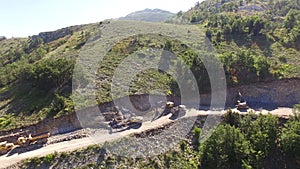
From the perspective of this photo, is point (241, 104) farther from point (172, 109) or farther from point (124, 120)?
point (124, 120)

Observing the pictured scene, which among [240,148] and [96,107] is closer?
[240,148]

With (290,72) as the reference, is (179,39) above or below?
above

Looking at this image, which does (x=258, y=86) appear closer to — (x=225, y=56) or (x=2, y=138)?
(x=225, y=56)

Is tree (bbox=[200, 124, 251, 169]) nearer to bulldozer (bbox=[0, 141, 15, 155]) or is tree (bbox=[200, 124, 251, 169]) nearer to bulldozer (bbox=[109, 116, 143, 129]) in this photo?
bulldozer (bbox=[109, 116, 143, 129])

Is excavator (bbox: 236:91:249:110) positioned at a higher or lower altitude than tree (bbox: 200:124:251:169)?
higher

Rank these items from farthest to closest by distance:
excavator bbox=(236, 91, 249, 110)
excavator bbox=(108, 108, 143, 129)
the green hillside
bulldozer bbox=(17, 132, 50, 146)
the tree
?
excavator bbox=(236, 91, 249, 110) < the green hillside < excavator bbox=(108, 108, 143, 129) < bulldozer bbox=(17, 132, 50, 146) < the tree

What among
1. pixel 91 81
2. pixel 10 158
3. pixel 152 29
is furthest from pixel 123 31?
pixel 10 158

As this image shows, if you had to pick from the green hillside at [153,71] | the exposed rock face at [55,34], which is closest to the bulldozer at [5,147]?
the green hillside at [153,71]

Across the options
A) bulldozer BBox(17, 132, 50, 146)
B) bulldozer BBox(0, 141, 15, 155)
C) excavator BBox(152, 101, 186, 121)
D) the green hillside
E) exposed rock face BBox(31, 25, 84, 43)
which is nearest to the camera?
bulldozer BBox(0, 141, 15, 155)

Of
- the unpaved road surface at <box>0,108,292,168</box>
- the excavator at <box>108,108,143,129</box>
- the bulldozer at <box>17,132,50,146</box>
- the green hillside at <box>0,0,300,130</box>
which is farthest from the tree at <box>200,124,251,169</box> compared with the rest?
the bulldozer at <box>17,132,50,146</box>

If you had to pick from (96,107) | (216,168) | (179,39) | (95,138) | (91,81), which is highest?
(179,39)

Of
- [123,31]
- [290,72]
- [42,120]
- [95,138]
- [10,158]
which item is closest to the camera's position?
[10,158]
